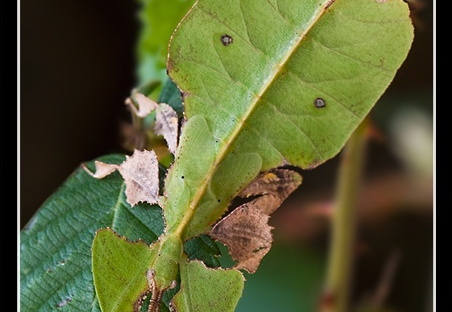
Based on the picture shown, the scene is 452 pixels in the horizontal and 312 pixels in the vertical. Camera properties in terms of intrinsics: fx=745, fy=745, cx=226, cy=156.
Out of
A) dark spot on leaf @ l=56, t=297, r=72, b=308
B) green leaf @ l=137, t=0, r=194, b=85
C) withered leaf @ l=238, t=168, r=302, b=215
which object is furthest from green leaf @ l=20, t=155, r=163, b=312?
green leaf @ l=137, t=0, r=194, b=85

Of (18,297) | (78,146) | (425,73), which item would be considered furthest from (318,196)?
(18,297)

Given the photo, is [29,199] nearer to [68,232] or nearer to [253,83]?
[68,232]

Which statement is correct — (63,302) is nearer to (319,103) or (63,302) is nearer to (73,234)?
(73,234)

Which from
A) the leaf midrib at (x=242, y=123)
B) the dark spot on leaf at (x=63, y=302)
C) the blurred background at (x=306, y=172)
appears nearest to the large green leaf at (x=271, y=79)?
the leaf midrib at (x=242, y=123)

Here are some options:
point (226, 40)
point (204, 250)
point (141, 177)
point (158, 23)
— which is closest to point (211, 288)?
point (204, 250)

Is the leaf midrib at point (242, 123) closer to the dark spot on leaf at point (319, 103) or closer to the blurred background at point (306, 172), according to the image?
the dark spot on leaf at point (319, 103)

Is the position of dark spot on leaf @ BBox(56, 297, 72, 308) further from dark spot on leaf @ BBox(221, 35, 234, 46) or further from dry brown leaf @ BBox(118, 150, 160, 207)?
dark spot on leaf @ BBox(221, 35, 234, 46)
